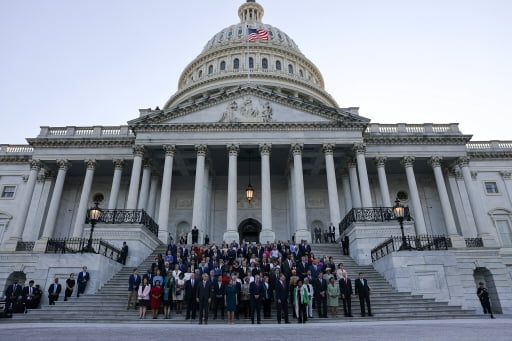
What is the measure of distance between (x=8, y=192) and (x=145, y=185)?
17.2 m

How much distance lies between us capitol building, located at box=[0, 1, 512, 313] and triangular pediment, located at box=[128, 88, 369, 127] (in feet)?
0.32

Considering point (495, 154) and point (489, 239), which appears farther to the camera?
point (495, 154)

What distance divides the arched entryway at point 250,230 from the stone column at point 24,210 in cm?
2062

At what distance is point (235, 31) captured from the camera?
211 feet

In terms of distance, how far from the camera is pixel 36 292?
55.1 ft

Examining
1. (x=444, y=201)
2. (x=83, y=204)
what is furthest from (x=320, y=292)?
(x=83, y=204)

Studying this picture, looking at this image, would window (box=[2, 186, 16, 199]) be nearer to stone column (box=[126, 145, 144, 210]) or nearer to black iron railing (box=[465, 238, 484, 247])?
stone column (box=[126, 145, 144, 210])

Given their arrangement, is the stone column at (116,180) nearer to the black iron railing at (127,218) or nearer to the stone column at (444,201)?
the black iron railing at (127,218)

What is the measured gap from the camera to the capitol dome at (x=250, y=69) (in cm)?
5197

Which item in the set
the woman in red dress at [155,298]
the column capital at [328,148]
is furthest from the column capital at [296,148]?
the woman in red dress at [155,298]

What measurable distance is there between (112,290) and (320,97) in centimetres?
4523

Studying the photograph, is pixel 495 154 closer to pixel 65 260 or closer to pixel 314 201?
pixel 314 201

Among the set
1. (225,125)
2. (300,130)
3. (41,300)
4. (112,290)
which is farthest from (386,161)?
(41,300)

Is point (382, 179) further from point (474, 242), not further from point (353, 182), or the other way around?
point (474, 242)
